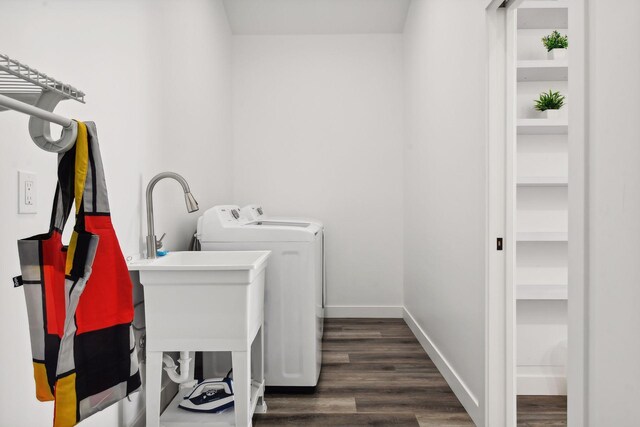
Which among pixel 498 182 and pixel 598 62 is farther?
pixel 498 182

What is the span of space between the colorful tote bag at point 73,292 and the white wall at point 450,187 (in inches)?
59.8

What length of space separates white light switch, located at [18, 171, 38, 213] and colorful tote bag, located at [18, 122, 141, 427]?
1.05ft

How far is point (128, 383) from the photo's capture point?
3.42ft

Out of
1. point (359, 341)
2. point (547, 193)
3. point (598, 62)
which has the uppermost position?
point (598, 62)

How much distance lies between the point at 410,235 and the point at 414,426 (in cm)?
180

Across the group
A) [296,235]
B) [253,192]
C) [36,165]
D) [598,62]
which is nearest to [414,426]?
[296,235]

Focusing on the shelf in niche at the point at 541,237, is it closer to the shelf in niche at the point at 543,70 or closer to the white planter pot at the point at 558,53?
the shelf in niche at the point at 543,70

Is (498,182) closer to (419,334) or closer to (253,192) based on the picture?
(419,334)

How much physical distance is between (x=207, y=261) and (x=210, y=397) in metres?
0.61

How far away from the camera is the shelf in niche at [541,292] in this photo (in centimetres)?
217

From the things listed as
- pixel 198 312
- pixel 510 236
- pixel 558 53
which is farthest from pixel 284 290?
pixel 558 53

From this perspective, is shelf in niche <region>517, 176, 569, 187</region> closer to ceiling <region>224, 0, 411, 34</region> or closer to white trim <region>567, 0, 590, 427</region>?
white trim <region>567, 0, 590, 427</region>

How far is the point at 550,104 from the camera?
7.25 feet

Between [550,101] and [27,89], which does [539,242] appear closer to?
[550,101]
